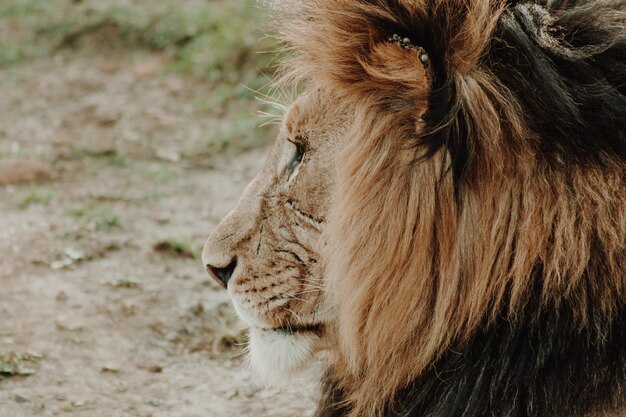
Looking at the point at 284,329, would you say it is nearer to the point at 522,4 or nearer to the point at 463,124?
the point at 463,124

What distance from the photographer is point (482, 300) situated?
1829mm

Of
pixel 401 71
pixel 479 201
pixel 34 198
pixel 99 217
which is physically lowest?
pixel 34 198

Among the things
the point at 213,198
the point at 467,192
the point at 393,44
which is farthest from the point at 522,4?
the point at 213,198

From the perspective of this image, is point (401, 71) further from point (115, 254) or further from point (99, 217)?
point (99, 217)

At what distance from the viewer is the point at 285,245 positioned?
216cm

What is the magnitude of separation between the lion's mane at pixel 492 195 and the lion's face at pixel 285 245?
0.58 feet

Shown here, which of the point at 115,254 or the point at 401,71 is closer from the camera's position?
the point at 401,71

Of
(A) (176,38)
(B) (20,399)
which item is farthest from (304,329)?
(A) (176,38)

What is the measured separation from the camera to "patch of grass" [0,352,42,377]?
9.29ft

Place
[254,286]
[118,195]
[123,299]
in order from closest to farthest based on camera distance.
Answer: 1. [254,286]
2. [123,299]
3. [118,195]

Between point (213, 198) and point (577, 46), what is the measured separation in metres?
3.18

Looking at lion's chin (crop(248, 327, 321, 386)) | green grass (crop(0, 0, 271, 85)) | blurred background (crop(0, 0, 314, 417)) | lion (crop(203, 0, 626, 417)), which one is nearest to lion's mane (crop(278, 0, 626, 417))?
lion (crop(203, 0, 626, 417))

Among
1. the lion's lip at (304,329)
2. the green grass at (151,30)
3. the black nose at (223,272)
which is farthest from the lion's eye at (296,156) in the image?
the green grass at (151,30)

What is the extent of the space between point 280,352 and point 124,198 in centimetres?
264
